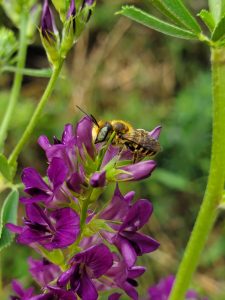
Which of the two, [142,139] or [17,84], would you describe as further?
[17,84]

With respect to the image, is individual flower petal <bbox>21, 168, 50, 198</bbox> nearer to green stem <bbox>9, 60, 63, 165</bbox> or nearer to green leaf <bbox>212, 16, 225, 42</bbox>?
green stem <bbox>9, 60, 63, 165</bbox>

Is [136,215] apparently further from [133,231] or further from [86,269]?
[86,269]

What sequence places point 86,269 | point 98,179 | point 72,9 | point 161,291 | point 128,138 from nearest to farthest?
point 98,179 < point 86,269 < point 128,138 < point 72,9 < point 161,291

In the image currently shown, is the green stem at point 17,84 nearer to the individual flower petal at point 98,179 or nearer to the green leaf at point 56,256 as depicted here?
the green leaf at point 56,256

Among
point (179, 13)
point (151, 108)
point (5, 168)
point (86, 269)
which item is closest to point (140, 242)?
point (86, 269)

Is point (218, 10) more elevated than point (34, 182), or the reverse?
point (218, 10)
